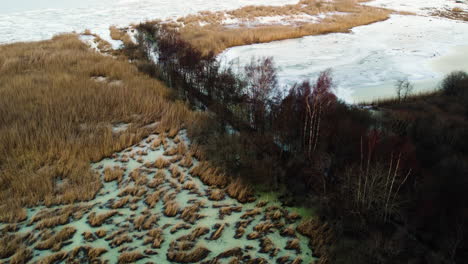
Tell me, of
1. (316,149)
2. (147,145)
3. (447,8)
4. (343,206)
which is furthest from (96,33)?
(447,8)

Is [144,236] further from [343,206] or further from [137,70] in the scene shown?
[137,70]

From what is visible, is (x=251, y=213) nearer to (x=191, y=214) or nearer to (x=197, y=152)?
(x=191, y=214)

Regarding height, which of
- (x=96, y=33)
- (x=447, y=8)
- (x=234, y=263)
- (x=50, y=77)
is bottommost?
(x=234, y=263)

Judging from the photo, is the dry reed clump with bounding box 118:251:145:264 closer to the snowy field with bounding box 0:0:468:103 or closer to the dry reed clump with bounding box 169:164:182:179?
the dry reed clump with bounding box 169:164:182:179

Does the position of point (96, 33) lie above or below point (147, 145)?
above

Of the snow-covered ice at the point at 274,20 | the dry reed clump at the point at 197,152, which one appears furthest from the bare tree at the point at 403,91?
the snow-covered ice at the point at 274,20

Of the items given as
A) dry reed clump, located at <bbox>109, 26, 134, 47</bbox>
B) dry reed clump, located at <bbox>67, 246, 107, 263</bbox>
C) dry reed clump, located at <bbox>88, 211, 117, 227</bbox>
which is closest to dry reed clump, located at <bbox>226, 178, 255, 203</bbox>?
dry reed clump, located at <bbox>88, 211, 117, 227</bbox>

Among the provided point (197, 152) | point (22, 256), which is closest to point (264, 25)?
point (197, 152)
